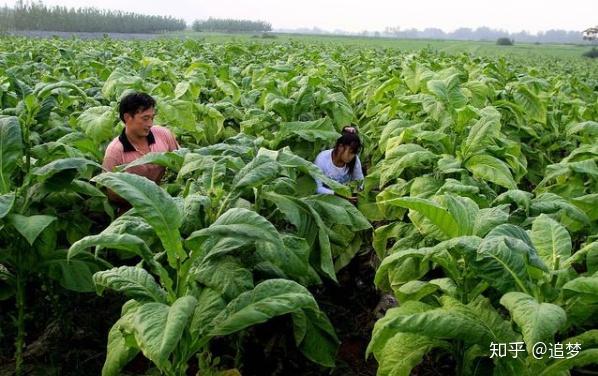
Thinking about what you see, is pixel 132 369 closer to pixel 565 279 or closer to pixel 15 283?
pixel 15 283

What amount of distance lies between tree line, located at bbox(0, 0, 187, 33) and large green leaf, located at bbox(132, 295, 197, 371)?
42.0 meters

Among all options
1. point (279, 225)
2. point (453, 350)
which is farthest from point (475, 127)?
point (453, 350)

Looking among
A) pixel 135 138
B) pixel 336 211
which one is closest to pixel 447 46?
pixel 135 138

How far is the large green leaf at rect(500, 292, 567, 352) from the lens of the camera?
1624 mm

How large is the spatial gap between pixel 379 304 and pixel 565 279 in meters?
2.02

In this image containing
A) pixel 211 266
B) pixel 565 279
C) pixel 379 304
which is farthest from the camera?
pixel 379 304

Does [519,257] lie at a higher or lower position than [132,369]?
higher

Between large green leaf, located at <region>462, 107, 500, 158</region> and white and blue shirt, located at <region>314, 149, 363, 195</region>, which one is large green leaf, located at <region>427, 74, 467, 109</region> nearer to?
large green leaf, located at <region>462, 107, 500, 158</region>

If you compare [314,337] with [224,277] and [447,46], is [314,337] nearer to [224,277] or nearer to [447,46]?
[224,277]

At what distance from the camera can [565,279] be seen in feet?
6.59

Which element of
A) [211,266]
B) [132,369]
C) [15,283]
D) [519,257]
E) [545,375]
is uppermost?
[519,257]

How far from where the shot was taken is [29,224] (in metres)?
2.38

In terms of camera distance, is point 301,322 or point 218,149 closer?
point 301,322

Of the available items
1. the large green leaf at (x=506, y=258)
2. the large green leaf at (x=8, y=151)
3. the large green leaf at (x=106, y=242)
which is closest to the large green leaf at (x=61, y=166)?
the large green leaf at (x=8, y=151)
